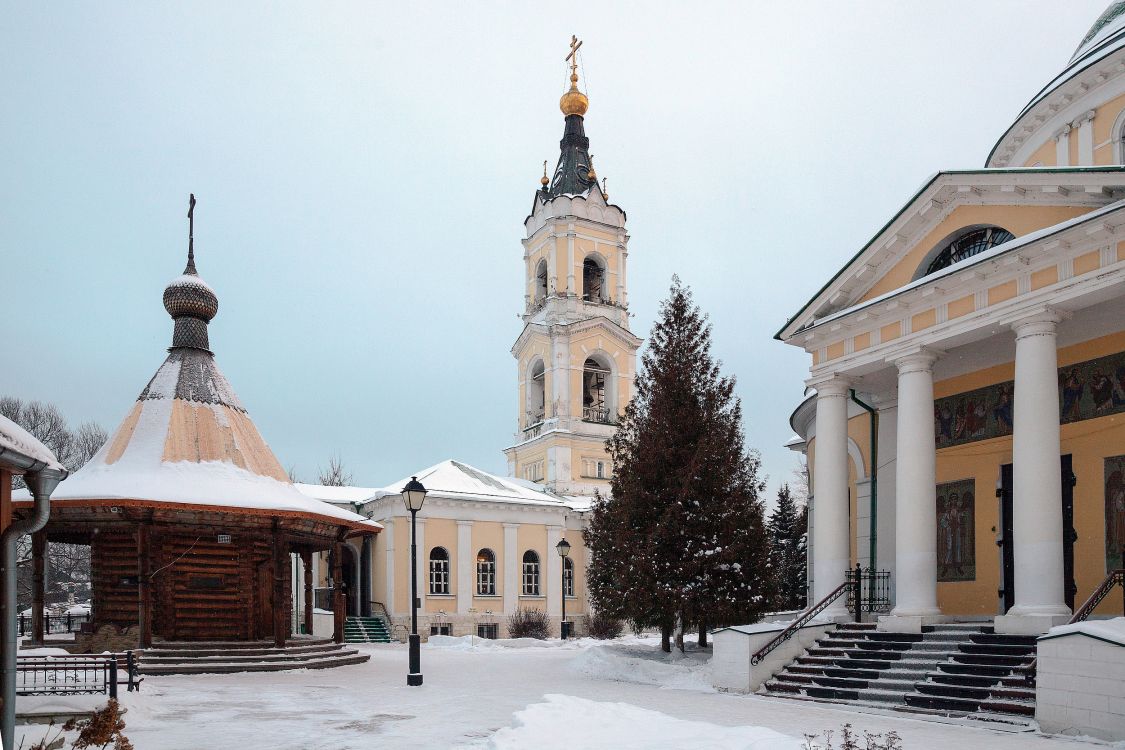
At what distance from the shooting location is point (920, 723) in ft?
37.8

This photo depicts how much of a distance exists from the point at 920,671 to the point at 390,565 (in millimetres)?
26130

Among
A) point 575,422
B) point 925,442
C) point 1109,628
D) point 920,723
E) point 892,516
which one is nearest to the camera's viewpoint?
point 1109,628

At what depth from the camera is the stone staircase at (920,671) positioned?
1205cm

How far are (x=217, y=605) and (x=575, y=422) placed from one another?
2721cm

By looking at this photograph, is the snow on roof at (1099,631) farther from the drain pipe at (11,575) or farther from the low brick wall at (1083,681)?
the drain pipe at (11,575)

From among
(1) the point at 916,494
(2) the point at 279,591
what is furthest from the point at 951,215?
(2) the point at 279,591

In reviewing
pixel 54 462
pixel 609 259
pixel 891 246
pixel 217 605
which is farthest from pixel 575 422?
pixel 54 462

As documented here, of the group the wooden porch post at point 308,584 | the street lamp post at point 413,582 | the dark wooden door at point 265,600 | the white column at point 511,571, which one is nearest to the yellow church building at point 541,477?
the white column at point 511,571

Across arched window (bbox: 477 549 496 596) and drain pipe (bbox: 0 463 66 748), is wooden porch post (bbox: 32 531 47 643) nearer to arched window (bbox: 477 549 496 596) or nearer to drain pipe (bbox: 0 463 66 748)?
drain pipe (bbox: 0 463 66 748)

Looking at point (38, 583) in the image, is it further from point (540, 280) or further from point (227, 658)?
point (540, 280)

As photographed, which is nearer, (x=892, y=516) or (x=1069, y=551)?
(x=1069, y=551)

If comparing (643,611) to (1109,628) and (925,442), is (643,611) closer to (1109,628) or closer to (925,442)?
(925,442)

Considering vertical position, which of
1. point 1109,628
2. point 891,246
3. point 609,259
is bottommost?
point 1109,628

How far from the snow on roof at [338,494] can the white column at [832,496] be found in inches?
988
